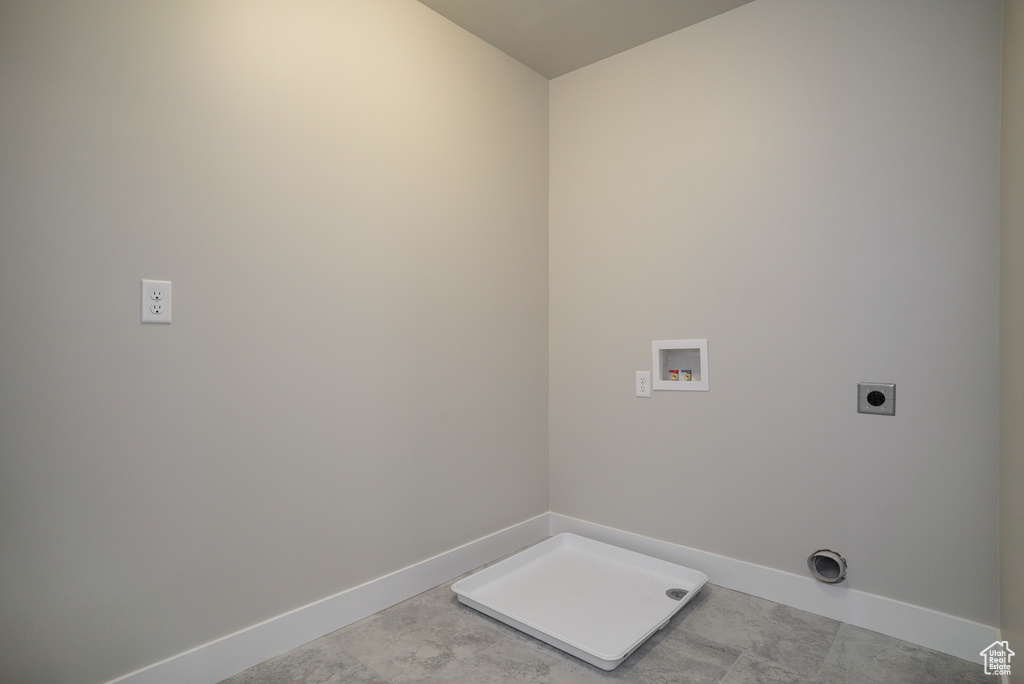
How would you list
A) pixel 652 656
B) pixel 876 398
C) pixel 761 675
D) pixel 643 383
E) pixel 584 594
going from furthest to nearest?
pixel 643 383
pixel 584 594
pixel 876 398
pixel 652 656
pixel 761 675

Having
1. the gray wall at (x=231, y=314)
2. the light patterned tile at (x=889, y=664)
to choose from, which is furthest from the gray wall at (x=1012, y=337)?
the gray wall at (x=231, y=314)

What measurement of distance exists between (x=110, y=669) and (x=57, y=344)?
81 cm

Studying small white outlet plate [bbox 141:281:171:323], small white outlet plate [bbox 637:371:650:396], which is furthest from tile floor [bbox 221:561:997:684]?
small white outlet plate [bbox 141:281:171:323]

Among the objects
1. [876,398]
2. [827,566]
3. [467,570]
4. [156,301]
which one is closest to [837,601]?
[827,566]

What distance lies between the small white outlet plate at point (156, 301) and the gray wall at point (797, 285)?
165cm

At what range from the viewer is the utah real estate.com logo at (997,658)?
1.45 metres

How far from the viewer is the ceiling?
6.72 ft

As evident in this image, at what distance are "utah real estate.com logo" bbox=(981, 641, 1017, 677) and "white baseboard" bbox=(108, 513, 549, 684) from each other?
1625 millimetres

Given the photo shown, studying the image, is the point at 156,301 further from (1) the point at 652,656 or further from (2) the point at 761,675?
(2) the point at 761,675

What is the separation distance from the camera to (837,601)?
1818 mm

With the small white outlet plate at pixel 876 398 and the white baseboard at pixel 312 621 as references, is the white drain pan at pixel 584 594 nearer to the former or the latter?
the white baseboard at pixel 312 621

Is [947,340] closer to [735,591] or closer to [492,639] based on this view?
[735,591]

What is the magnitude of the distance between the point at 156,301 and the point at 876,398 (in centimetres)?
215

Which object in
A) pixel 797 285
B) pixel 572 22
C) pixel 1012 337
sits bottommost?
pixel 1012 337
